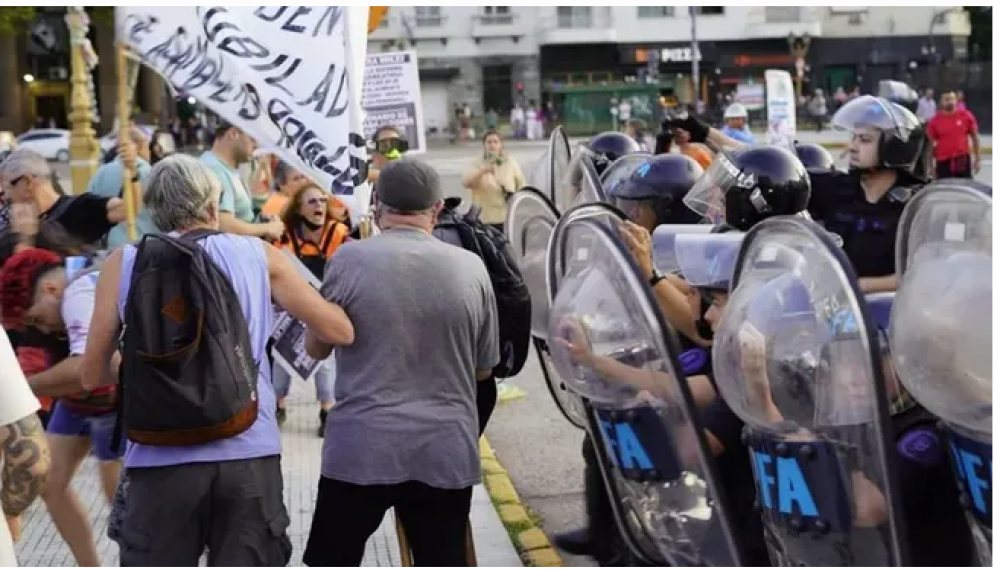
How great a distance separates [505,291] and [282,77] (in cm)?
157

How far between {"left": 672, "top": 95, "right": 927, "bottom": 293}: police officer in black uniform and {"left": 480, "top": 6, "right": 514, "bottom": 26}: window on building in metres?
53.6

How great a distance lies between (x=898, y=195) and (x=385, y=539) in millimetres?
2416

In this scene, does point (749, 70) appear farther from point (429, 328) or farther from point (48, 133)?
point (429, 328)

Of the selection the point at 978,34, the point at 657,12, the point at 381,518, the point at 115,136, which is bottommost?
the point at 381,518

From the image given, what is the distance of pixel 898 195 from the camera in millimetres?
5648

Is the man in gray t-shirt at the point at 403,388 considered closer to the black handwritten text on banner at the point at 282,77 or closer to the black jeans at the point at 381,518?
the black jeans at the point at 381,518

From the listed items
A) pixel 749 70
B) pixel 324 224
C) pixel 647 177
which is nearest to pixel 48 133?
pixel 749 70

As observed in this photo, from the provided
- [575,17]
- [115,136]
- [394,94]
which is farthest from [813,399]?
[575,17]

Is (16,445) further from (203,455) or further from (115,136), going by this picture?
(115,136)

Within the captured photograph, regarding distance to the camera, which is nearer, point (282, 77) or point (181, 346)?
point (181, 346)

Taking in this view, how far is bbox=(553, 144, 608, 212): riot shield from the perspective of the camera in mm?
6480

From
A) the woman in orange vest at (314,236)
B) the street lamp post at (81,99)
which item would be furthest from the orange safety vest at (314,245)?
the street lamp post at (81,99)

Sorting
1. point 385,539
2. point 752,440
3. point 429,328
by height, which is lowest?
point 385,539

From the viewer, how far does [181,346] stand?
12.1 ft
